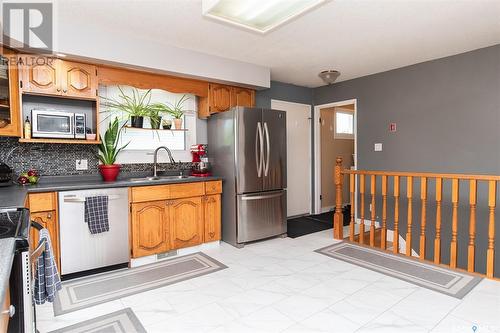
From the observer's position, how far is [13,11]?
2.45 m

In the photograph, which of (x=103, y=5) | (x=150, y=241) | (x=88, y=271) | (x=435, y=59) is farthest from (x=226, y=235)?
(x=435, y=59)

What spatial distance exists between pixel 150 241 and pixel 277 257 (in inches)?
54.5

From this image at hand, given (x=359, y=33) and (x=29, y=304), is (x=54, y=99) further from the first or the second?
(x=359, y=33)

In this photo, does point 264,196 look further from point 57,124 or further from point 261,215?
point 57,124

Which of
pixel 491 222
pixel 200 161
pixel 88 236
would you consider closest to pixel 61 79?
pixel 88 236

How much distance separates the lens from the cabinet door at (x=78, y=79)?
2.87 metres

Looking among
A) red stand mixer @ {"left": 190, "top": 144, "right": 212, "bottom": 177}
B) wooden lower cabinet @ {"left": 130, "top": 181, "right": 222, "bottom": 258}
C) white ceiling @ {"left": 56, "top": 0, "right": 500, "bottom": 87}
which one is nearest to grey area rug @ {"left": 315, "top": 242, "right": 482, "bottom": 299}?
wooden lower cabinet @ {"left": 130, "top": 181, "right": 222, "bottom": 258}

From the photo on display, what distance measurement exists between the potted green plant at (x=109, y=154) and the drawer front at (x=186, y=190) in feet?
2.09

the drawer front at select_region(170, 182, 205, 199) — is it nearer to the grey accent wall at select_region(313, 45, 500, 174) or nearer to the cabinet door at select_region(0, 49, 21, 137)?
the cabinet door at select_region(0, 49, 21, 137)

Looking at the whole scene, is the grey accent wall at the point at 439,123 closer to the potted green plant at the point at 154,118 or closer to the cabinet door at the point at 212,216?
the cabinet door at the point at 212,216

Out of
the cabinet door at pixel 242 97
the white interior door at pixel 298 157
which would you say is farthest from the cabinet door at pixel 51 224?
the white interior door at pixel 298 157

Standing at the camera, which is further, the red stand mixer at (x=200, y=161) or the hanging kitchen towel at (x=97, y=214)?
the red stand mixer at (x=200, y=161)

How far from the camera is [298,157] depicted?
5.17 metres

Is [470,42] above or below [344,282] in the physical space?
above
